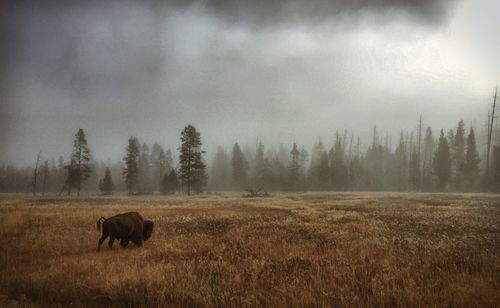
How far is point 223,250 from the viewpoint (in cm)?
1051

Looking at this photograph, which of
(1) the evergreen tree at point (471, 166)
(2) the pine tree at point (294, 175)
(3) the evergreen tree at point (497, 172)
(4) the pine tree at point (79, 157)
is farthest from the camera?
(2) the pine tree at point (294, 175)

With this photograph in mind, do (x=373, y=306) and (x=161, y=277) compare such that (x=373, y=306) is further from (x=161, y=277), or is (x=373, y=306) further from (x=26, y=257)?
(x=26, y=257)

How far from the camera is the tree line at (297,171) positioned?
66.0 m

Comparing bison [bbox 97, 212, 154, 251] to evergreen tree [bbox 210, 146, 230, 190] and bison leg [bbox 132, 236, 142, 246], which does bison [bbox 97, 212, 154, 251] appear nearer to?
bison leg [bbox 132, 236, 142, 246]

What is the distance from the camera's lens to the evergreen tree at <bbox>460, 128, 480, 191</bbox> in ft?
231

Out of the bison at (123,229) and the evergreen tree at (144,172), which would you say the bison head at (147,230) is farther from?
the evergreen tree at (144,172)

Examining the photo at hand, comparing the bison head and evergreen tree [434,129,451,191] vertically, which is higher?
evergreen tree [434,129,451,191]

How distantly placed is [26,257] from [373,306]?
30.3ft

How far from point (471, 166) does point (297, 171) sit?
132ft

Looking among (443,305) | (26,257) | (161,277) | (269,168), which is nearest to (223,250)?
(161,277)

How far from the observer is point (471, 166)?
7050cm

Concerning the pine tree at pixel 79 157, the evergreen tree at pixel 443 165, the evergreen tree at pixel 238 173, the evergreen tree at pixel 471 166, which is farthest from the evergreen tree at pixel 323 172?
the pine tree at pixel 79 157

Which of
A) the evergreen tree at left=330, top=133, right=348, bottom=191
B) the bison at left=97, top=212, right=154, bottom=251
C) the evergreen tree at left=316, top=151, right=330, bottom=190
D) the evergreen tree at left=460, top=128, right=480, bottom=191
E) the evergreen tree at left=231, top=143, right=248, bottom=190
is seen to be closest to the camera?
the bison at left=97, top=212, right=154, bottom=251

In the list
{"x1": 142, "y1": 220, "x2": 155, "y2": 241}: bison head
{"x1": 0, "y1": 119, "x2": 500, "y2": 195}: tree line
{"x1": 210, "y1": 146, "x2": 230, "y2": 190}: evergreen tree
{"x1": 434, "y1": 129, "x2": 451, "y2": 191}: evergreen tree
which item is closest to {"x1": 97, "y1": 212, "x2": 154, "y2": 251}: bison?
{"x1": 142, "y1": 220, "x2": 155, "y2": 241}: bison head
